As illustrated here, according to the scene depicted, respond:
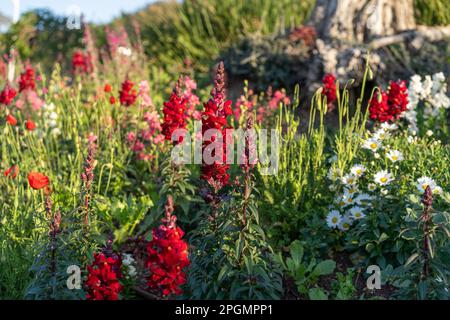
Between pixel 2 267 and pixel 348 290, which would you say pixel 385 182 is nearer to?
pixel 348 290

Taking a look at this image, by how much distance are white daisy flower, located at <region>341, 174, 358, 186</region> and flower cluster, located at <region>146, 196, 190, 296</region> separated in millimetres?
1877

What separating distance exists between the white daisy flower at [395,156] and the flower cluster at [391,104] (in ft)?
1.64

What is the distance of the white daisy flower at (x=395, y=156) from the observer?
4.58 metres

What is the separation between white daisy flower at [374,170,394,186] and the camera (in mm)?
4379

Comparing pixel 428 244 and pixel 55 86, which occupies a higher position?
pixel 55 86

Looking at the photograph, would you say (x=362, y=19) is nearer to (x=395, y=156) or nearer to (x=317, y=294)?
(x=395, y=156)

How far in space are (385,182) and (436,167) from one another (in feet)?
1.78

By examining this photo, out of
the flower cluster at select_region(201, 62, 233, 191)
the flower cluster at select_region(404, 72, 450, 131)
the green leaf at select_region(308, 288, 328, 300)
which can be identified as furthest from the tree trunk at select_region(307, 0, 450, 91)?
the flower cluster at select_region(201, 62, 233, 191)

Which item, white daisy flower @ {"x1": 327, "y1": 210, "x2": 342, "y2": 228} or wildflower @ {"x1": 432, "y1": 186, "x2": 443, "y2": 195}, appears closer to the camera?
wildflower @ {"x1": 432, "y1": 186, "x2": 443, "y2": 195}

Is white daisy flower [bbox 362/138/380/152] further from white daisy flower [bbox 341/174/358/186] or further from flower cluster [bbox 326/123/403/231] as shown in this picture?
white daisy flower [bbox 341/174/358/186]

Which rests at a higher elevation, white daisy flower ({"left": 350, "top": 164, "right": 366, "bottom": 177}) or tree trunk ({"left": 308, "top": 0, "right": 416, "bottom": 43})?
tree trunk ({"left": 308, "top": 0, "right": 416, "bottom": 43})

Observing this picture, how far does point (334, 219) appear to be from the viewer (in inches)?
179

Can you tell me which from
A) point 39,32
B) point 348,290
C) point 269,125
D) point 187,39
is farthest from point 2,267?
point 39,32

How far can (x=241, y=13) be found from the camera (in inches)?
423
